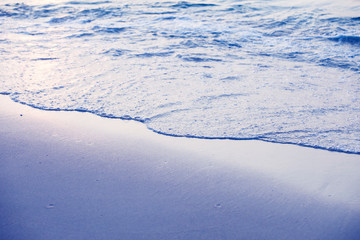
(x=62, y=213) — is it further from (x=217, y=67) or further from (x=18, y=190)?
(x=217, y=67)

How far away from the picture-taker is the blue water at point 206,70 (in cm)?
337

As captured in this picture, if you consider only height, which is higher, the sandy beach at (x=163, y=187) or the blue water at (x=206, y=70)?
the blue water at (x=206, y=70)

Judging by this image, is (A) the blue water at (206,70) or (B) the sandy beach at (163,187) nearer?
(B) the sandy beach at (163,187)

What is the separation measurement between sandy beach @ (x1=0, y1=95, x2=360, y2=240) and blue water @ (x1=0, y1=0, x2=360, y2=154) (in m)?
0.31

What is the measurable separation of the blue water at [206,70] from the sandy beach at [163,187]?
308 mm

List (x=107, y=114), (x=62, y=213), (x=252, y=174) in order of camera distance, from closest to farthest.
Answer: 1. (x=62, y=213)
2. (x=252, y=174)
3. (x=107, y=114)

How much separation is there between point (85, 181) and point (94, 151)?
1.42ft

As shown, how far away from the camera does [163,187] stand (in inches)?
92.3

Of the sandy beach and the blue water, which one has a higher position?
the blue water

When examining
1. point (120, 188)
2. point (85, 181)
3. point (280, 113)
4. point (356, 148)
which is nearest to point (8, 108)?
point (85, 181)

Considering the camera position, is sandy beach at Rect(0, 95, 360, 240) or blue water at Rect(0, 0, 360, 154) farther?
blue water at Rect(0, 0, 360, 154)

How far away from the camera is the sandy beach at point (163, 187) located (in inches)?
77.9

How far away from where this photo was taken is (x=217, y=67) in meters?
5.07

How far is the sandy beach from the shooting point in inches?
77.9
